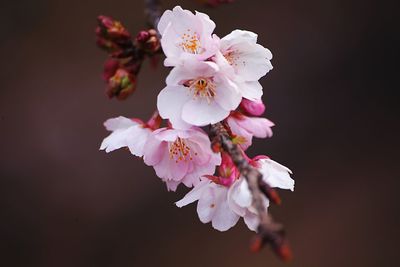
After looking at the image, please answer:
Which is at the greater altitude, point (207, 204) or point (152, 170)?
point (207, 204)

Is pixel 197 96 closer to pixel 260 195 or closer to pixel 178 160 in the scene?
pixel 178 160

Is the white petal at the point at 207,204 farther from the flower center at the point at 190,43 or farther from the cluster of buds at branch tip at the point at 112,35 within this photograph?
the cluster of buds at branch tip at the point at 112,35

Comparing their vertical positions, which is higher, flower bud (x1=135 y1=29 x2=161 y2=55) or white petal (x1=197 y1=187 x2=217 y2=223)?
flower bud (x1=135 y1=29 x2=161 y2=55)

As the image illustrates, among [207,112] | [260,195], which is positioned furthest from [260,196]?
[207,112]

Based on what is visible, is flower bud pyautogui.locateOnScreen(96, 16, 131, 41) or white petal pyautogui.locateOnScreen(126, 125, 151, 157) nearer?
white petal pyautogui.locateOnScreen(126, 125, 151, 157)

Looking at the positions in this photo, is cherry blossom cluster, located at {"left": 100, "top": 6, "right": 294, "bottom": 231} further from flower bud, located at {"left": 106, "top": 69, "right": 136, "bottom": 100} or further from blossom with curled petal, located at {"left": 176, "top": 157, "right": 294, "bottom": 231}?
flower bud, located at {"left": 106, "top": 69, "right": 136, "bottom": 100}

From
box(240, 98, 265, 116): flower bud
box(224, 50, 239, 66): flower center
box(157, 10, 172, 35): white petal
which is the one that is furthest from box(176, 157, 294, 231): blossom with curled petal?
box(157, 10, 172, 35): white petal
